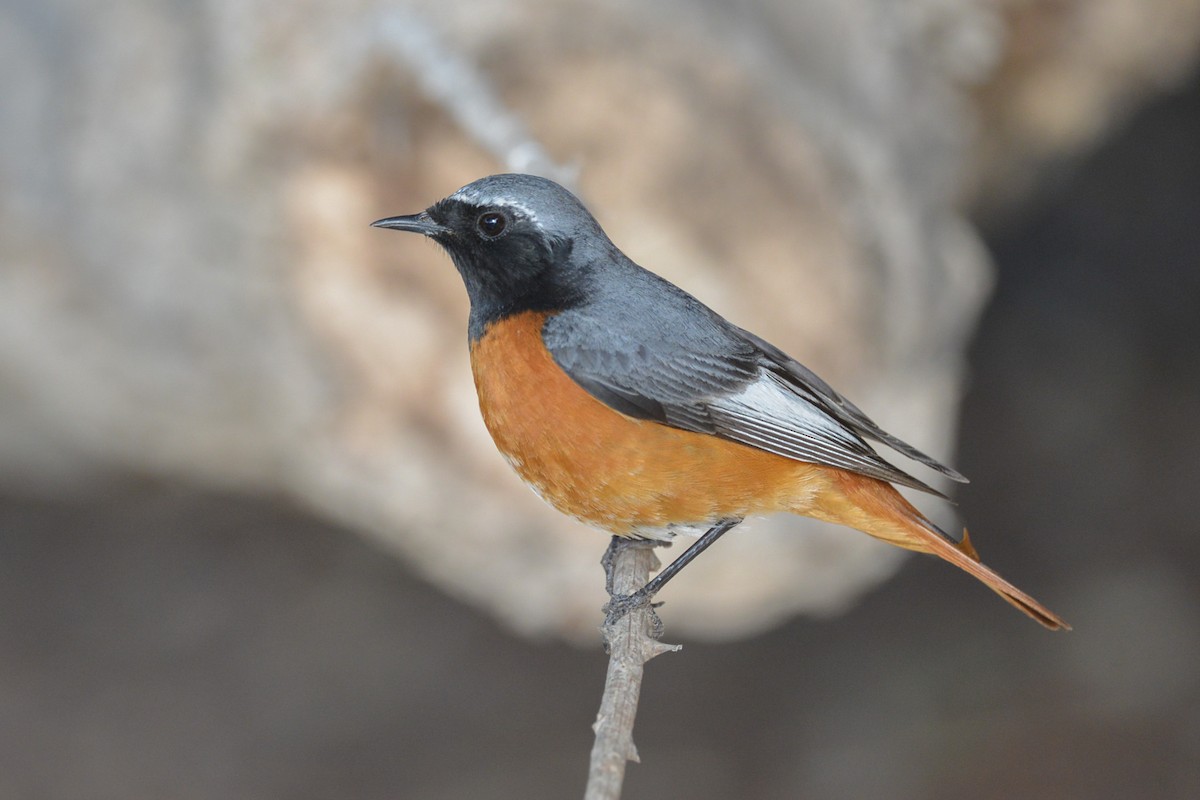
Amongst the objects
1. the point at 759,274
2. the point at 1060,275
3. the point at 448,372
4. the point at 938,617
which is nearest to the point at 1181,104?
the point at 1060,275

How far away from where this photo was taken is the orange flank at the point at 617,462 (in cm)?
347

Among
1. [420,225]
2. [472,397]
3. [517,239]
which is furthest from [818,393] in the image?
[472,397]

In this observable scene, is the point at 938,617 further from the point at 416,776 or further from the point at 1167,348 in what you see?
the point at 416,776

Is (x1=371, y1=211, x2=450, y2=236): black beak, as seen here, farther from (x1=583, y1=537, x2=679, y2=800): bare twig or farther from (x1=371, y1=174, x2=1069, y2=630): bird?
(x1=583, y1=537, x2=679, y2=800): bare twig

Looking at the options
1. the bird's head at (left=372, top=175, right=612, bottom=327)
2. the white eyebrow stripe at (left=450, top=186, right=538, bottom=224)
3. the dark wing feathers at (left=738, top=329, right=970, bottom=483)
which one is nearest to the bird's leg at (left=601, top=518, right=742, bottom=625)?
the dark wing feathers at (left=738, top=329, right=970, bottom=483)

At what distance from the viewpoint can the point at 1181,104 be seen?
8.41 m

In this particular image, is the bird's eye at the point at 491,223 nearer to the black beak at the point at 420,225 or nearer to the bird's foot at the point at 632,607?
the black beak at the point at 420,225

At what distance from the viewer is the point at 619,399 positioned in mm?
3502

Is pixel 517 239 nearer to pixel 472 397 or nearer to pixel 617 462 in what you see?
pixel 617 462

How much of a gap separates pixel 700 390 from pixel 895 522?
70 cm

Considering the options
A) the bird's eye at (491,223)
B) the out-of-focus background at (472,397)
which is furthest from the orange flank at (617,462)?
the out-of-focus background at (472,397)

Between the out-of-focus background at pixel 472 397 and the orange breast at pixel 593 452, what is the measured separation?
842mm

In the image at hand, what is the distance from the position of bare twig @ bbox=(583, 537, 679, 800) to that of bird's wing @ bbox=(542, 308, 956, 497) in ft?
2.00

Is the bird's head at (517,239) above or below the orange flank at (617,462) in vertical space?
above
